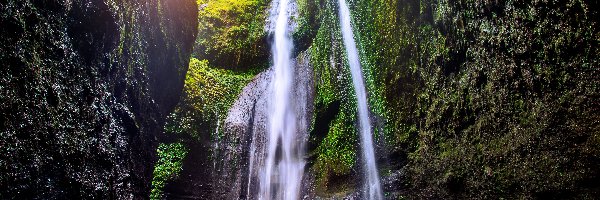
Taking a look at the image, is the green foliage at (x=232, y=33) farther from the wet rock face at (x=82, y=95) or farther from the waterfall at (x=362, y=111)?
the waterfall at (x=362, y=111)

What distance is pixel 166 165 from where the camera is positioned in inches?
325

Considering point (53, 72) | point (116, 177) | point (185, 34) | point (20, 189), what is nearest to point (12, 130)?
point (20, 189)

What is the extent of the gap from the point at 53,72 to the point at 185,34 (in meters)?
5.61

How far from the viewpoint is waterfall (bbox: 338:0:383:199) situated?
7.10m

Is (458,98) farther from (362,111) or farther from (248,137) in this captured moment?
(248,137)

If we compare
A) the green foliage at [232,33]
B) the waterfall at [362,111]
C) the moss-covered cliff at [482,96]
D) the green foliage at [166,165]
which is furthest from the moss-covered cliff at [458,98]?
the green foliage at [232,33]

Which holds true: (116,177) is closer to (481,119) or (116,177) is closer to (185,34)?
(185,34)

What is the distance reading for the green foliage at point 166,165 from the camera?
7910 millimetres

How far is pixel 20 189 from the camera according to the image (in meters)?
3.48

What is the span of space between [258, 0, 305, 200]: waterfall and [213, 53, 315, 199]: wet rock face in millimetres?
153

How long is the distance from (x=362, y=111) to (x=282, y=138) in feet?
7.10

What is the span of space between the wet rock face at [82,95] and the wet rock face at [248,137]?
5.33 ft

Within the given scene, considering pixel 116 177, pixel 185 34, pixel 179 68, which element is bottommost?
pixel 116 177

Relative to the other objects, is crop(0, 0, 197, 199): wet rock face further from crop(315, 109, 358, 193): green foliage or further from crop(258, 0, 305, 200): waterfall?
crop(315, 109, 358, 193): green foliage
